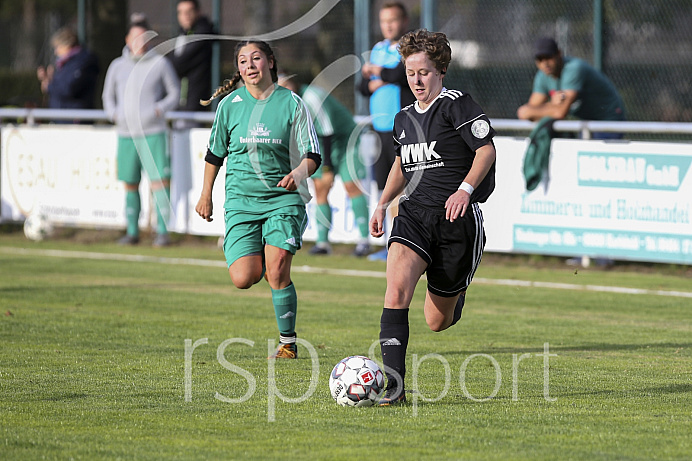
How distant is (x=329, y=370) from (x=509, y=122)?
705 cm

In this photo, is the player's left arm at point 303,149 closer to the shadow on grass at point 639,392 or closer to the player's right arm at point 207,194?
the player's right arm at point 207,194

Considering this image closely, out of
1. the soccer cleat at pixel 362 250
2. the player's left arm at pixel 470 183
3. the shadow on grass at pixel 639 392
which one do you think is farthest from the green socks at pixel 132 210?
the shadow on grass at pixel 639 392

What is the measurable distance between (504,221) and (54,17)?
13793 millimetres

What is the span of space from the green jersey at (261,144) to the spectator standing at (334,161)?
625 cm

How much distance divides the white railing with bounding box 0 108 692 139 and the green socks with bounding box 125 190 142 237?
1.20 meters

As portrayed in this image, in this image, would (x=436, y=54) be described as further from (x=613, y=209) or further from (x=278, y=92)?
(x=613, y=209)

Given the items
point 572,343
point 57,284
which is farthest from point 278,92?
point 57,284

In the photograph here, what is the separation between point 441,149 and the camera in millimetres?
6590

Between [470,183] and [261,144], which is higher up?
[261,144]

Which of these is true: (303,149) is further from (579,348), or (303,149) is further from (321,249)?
(321,249)

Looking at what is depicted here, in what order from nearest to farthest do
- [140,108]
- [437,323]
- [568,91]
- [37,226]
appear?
[437,323] → [568,91] → [140,108] → [37,226]

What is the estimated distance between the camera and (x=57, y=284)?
12156mm

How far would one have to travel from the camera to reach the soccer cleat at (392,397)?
6.22 metres

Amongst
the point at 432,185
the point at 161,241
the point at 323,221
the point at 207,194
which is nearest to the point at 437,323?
the point at 432,185
